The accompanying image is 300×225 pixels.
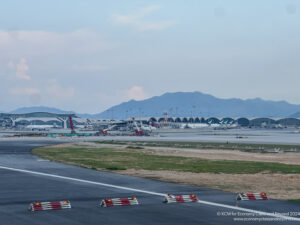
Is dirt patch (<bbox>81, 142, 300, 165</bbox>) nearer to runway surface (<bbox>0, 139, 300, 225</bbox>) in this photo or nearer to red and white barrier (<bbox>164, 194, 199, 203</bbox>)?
runway surface (<bbox>0, 139, 300, 225</bbox>)

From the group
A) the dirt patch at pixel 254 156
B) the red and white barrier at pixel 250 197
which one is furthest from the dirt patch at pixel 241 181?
the dirt patch at pixel 254 156

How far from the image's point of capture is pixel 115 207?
93.4 feet

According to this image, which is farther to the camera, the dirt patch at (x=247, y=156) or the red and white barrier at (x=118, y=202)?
the dirt patch at (x=247, y=156)

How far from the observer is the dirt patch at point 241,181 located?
3725 centimetres

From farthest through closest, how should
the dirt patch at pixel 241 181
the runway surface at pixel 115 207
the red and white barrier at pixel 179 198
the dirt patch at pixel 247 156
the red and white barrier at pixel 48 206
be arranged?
the dirt patch at pixel 247 156 < the dirt patch at pixel 241 181 < the red and white barrier at pixel 179 198 < the red and white barrier at pixel 48 206 < the runway surface at pixel 115 207

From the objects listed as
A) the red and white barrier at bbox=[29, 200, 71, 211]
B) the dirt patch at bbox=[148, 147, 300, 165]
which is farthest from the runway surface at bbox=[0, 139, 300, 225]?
the dirt patch at bbox=[148, 147, 300, 165]

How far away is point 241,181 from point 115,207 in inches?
722

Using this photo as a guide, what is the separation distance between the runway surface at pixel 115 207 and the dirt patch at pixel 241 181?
2573 millimetres

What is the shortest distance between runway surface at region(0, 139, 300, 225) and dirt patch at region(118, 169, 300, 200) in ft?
8.44

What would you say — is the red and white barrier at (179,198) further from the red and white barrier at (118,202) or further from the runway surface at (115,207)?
the red and white barrier at (118,202)

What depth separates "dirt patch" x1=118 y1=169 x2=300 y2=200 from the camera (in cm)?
3725

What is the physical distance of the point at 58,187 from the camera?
125 ft

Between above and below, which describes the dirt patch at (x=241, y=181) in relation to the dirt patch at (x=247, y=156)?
above

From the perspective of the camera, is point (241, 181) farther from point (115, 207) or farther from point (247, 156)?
point (247, 156)
